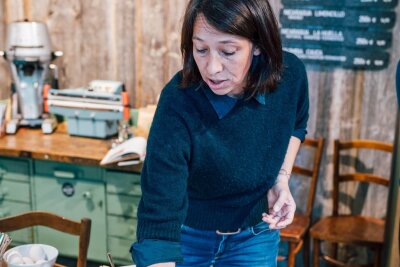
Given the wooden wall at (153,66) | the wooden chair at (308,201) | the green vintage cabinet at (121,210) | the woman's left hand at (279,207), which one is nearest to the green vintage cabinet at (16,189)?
the green vintage cabinet at (121,210)

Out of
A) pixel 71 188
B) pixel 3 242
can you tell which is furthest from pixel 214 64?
pixel 71 188

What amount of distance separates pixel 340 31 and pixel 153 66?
3.61 ft

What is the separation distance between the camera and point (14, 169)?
3.31 m

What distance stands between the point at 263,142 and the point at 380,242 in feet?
5.27

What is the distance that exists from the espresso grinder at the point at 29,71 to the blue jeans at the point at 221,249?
2048 mm

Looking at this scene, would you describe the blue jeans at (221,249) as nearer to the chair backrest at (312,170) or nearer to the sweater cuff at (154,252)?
the sweater cuff at (154,252)

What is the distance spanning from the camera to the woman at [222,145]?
4.51 ft

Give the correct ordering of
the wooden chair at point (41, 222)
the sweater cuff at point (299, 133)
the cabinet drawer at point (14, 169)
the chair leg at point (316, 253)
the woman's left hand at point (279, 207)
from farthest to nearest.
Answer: the cabinet drawer at point (14, 169)
the chair leg at point (316, 253)
the wooden chair at point (41, 222)
the sweater cuff at point (299, 133)
the woman's left hand at point (279, 207)

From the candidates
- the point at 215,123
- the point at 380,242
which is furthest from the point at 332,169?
the point at 215,123

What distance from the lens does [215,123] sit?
1.50 meters

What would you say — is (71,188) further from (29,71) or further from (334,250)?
(334,250)

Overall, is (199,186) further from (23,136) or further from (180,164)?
(23,136)

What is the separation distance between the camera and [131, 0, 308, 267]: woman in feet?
4.51

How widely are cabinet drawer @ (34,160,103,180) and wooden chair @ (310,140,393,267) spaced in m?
1.18
